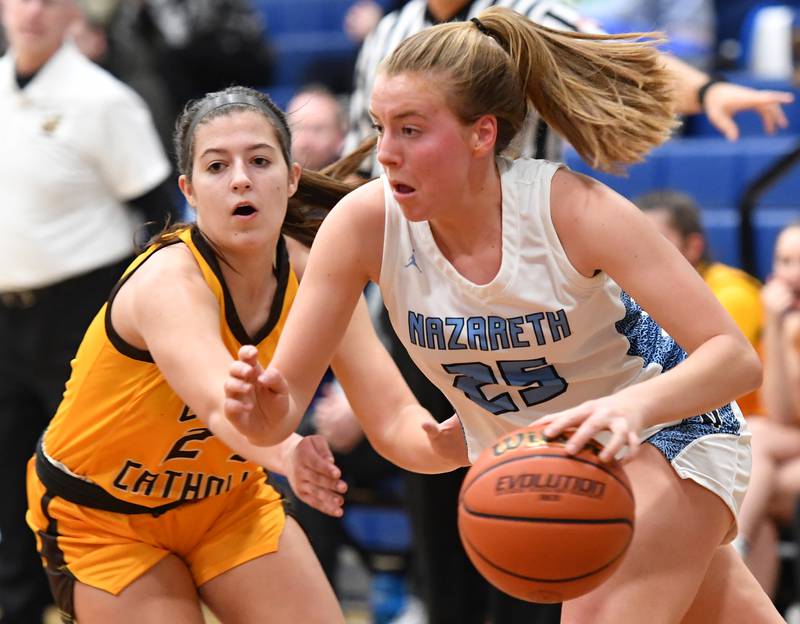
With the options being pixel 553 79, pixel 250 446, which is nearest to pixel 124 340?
pixel 250 446

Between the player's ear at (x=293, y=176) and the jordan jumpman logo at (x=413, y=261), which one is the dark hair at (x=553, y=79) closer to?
the jordan jumpman logo at (x=413, y=261)

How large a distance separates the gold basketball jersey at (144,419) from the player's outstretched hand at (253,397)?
1.27 feet

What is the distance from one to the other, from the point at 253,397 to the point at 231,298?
47 cm

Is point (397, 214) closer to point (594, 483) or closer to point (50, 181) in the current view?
point (594, 483)

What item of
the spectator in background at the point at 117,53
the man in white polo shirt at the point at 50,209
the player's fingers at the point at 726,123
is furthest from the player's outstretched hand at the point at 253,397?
the spectator in background at the point at 117,53

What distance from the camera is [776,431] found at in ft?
17.8

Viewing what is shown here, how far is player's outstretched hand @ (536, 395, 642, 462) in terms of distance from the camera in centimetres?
255

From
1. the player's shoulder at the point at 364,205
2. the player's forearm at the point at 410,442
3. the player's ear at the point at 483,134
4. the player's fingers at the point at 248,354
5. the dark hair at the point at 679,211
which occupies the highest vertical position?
the player's ear at the point at 483,134

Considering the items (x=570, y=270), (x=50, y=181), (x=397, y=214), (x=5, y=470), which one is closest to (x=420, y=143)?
(x=397, y=214)

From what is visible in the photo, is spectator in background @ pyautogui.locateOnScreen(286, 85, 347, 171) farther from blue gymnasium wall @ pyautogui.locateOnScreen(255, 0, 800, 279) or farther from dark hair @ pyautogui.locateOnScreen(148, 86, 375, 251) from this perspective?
dark hair @ pyautogui.locateOnScreen(148, 86, 375, 251)

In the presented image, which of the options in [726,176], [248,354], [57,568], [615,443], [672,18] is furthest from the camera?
[672,18]

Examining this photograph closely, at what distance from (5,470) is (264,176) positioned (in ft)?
8.62

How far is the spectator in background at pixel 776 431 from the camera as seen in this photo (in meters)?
5.29

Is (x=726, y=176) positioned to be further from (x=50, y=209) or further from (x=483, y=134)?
(x=483, y=134)
